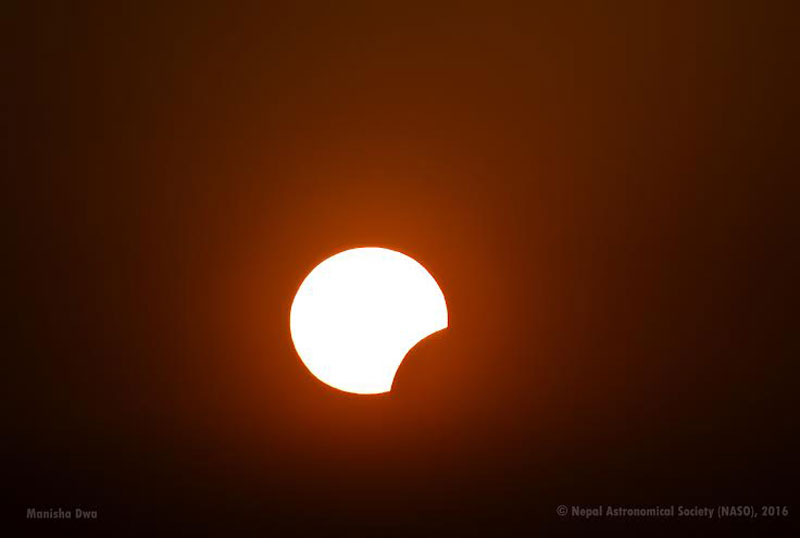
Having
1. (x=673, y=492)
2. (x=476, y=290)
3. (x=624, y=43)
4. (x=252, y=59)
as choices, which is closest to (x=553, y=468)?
(x=673, y=492)

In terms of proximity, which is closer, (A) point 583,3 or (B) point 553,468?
(A) point 583,3

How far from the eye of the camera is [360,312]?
1.72 m

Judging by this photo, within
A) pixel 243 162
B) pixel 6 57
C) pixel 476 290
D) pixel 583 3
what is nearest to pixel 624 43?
pixel 583 3

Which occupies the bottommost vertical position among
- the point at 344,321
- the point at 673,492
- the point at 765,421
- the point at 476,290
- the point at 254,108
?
the point at 673,492

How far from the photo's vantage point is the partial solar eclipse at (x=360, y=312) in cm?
172

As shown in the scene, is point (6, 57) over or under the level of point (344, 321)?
over

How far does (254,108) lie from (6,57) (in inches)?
24.3

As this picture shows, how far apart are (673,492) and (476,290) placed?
795 mm

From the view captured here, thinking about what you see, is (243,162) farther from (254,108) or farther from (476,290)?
(476,290)

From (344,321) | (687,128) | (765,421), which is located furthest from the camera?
(765,421)

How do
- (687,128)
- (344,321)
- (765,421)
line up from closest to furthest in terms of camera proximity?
(344,321) → (687,128) → (765,421)

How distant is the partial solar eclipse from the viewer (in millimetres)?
1724

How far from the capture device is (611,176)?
186 centimetres

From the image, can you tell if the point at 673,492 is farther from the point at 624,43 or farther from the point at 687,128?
the point at 624,43
